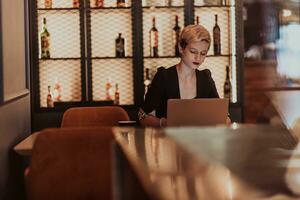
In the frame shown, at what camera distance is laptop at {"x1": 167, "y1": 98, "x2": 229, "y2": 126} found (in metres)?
2.76

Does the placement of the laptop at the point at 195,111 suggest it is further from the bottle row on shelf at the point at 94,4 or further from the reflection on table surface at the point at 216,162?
the bottle row on shelf at the point at 94,4

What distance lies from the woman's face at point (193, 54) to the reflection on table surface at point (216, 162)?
4.78ft

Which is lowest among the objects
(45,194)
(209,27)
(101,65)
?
(45,194)

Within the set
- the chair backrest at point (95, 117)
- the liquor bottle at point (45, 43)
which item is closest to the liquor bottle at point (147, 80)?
the liquor bottle at point (45, 43)

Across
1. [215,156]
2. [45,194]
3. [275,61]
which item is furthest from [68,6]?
[215,156]

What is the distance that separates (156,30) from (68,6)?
801mm

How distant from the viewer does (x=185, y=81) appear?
3.43 metres

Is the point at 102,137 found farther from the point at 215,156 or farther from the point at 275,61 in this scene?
the point at 275,61

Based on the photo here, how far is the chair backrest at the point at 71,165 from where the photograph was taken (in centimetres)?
244

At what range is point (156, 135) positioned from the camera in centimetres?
184

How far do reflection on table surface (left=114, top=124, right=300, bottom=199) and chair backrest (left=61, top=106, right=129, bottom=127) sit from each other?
66.3 inches

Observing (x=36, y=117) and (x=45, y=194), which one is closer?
(x=45, y=194)

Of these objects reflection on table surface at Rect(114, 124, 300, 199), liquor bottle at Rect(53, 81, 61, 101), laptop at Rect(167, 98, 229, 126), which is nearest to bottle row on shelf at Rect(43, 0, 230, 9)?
liquor bottle at Rect(53, 81, 61, 101)

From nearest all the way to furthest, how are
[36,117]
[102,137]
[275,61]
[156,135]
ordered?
1. [156,135]
2. [102,137]
3. [36,117]
4. [275,61]
